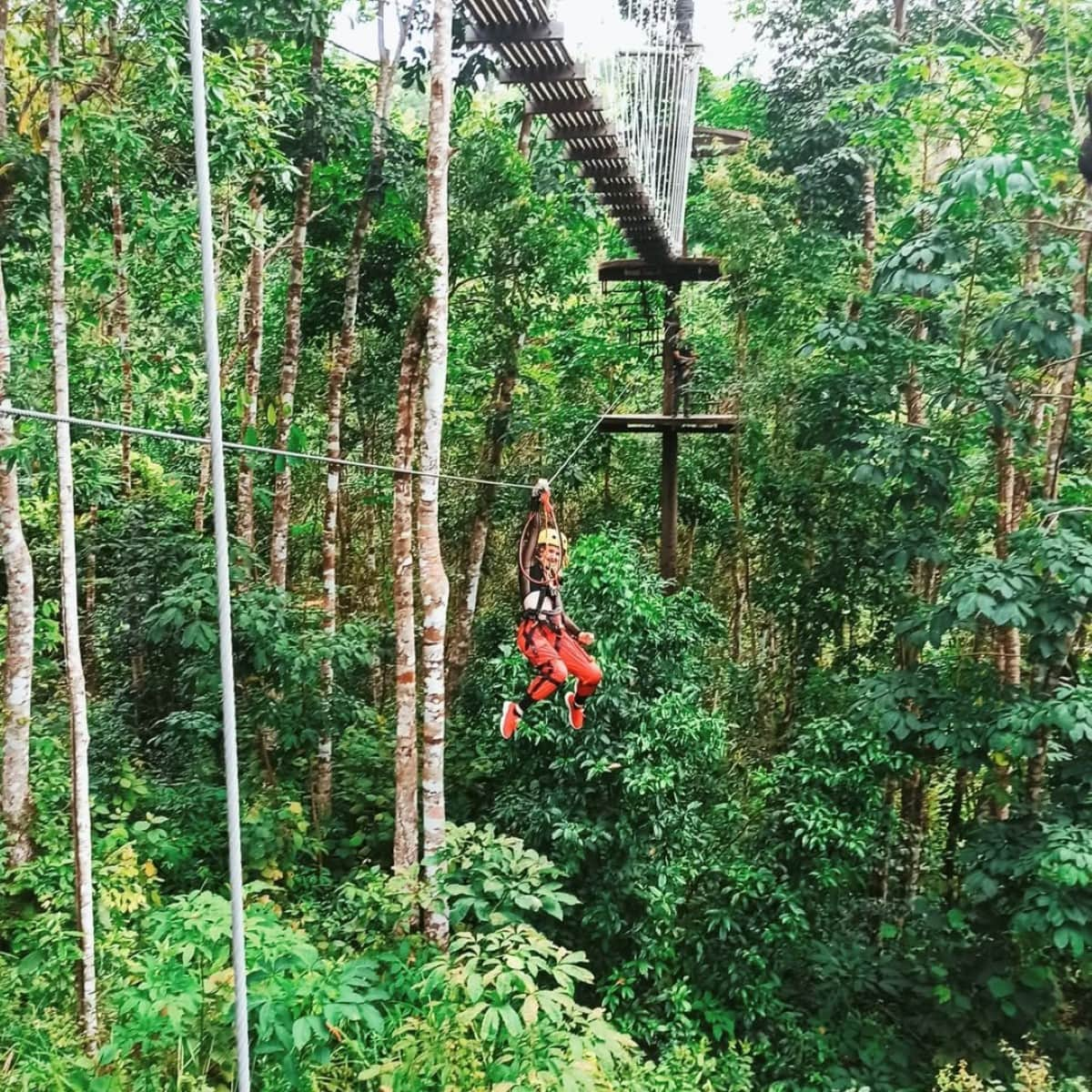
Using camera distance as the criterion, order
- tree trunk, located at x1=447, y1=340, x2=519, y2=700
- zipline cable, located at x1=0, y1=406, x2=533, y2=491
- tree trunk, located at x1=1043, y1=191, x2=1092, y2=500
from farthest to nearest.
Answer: tree trunk, located at x1=447, y1=340, x2=519, y2=700, tree trunk, located at x1=1043, y1=191, x2=1092, y2=500, zipline cable, located at x1=0, y1=406, x2=533, y2=491

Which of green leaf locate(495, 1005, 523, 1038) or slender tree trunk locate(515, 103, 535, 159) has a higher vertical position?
slender tree trunk locate(515, 103, 535, 159)

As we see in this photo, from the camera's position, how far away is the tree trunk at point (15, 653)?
3.62 m

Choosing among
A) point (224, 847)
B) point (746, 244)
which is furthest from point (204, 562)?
point (746, 244)

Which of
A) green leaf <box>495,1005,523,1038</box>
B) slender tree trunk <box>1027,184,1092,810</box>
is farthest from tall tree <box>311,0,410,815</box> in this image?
slender tree trunk <box>1027,184,1092,810</box>

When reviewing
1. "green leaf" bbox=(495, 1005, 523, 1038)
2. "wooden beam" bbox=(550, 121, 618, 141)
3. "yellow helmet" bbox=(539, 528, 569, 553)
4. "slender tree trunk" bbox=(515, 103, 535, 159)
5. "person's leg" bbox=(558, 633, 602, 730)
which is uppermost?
"slender tree trunk" bbox=(515, 103, 535, 159)

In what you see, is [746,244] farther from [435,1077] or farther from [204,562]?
[435,1077]

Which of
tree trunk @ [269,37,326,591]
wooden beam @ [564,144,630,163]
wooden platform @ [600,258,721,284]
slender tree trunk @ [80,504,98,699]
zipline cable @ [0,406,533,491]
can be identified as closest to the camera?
zipline cable @ [0,406,533,491]

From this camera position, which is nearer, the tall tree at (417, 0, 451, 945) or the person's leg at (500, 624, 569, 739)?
the person's leg at (500, 624, 569, 739)

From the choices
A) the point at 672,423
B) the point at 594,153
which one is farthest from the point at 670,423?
the point at 594,153

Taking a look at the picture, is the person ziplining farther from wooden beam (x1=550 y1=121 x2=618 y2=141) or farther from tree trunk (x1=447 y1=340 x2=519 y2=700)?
tree trunk (x1=447 y1=340 x2=519 y2=700)

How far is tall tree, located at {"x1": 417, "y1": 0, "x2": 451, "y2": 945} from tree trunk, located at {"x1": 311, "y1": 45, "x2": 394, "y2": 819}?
1468mm

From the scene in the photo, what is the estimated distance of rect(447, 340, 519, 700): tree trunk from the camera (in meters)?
5.67

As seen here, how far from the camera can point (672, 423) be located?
534 centimetres

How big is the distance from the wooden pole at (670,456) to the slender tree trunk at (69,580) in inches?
130
